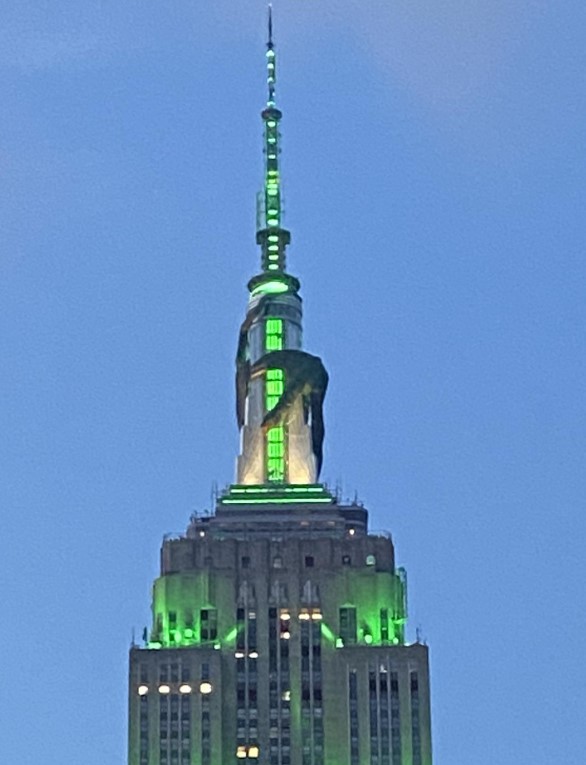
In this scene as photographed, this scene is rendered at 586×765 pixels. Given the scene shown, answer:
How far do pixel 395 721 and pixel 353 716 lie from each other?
422 centimetres

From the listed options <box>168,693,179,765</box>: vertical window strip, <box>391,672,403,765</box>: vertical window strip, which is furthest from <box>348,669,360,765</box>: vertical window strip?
<box>168,693,179,765</box>: vertical window strip

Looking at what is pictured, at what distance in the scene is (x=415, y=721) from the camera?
648ft

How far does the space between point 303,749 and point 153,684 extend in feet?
53.4

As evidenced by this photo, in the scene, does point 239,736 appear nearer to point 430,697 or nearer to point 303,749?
point 303,749

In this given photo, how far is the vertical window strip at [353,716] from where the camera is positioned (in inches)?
7741

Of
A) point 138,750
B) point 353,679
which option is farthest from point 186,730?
point 353,679

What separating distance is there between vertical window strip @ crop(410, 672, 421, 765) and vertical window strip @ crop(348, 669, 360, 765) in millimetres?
5498

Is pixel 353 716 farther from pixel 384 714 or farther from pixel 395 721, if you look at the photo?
pixel 395 721

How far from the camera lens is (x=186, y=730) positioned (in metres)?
198

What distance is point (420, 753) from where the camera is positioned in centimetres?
19575

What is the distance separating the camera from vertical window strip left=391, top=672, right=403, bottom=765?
19588cm

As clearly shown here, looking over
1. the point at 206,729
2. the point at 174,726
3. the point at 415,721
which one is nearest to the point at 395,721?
the point at 415,721

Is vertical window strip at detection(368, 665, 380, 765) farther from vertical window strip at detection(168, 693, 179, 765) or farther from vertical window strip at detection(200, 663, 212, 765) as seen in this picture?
vertical window strip at detection(168, 693, 179, 765)

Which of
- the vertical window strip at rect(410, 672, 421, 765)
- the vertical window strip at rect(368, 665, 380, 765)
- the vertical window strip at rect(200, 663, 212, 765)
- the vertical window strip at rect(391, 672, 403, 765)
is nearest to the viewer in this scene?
the vertical window strip at rect(410, 672, 421, 765)
